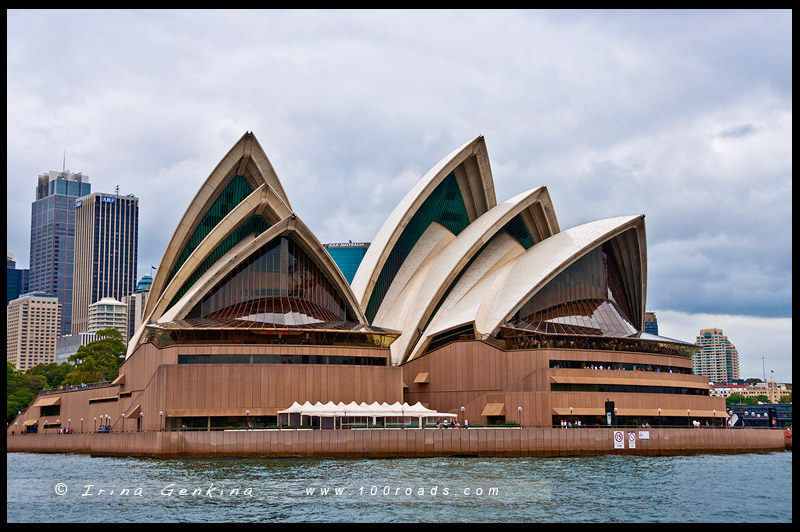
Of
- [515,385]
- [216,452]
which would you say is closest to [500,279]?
[515,385]

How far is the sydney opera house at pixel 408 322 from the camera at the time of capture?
187ft

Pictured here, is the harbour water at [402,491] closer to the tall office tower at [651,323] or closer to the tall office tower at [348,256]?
the tall office tower at [348,256]

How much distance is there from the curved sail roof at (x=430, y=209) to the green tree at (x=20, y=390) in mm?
49933

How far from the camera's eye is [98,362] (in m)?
108

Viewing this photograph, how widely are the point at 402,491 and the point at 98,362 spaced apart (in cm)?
8394

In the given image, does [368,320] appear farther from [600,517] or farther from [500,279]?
[600,517]

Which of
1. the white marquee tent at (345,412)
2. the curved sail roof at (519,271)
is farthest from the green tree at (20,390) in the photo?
the white marquee tent at (345,412)

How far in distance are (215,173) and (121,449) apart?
22373 mm

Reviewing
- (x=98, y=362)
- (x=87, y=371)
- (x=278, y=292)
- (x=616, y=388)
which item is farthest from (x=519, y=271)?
(x=98, y=362)

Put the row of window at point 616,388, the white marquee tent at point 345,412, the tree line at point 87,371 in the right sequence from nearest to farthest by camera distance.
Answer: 1. the white marquee tent at point 345,412
2. the row of window at point 616,388
3. the tree line at point 87,371

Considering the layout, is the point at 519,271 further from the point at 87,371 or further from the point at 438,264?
the point at 87,371

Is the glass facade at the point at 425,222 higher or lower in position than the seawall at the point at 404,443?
higher

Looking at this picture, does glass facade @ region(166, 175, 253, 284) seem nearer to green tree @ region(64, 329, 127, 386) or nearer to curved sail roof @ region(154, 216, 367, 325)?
curved sail roof @ region(154, 216, 367, 325)

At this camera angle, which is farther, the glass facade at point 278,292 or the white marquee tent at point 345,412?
the glass facade at point 278,292
